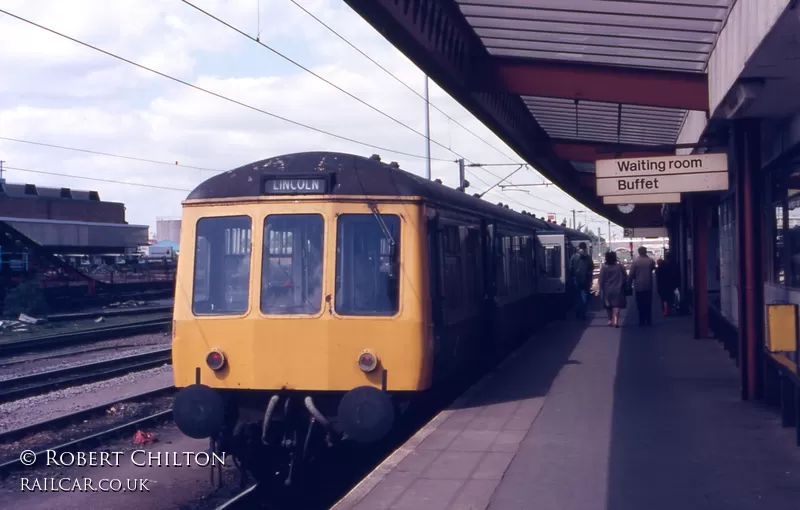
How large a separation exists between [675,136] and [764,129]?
20.7ft

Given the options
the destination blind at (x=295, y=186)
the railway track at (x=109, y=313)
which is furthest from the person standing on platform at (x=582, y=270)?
the railway track at (x=109, y=313)

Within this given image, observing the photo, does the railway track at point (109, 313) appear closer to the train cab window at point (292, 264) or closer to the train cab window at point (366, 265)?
the train cab window at point (292, 264)

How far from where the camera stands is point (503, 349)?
45.3 feet

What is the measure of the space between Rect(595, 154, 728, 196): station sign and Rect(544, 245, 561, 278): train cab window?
12.4 meters

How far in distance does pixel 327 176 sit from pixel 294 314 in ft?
4.06

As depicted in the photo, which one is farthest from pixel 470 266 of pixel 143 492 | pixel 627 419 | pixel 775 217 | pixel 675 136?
pixel 675 136

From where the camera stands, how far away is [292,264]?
26.3 feet

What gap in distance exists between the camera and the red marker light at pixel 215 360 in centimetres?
789

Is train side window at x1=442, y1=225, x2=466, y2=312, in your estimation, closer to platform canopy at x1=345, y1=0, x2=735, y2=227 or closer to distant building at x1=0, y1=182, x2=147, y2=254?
Result: platform canopy at x1=345, y1=0, x2=735, y2=227

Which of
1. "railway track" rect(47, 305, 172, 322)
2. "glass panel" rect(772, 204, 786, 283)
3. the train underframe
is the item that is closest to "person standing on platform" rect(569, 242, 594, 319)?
"glass panel" rect(772, 204, 786, 283)

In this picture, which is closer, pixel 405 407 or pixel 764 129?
pixel 405 407

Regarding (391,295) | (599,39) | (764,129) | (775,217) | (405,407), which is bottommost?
(405,407)

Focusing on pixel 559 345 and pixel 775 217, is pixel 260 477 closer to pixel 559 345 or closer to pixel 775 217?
pixel 775 217

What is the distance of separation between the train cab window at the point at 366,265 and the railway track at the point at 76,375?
6.81 meters
